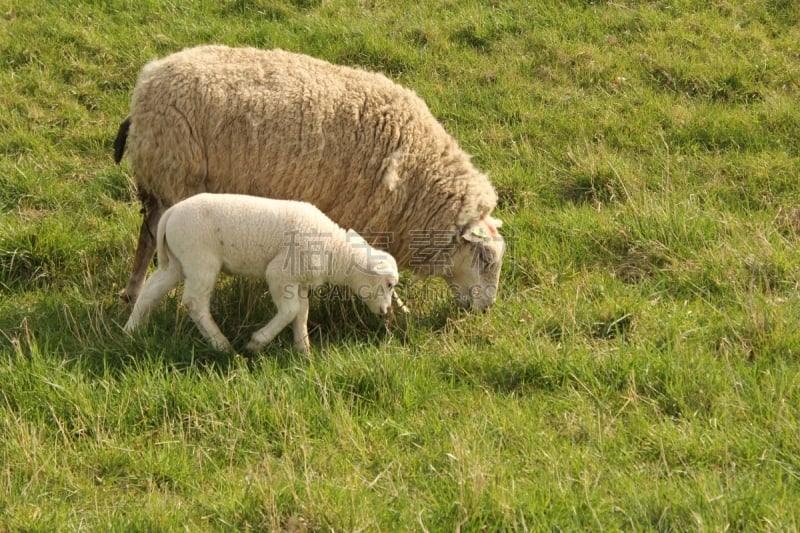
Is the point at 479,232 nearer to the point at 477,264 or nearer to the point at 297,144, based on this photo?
the point at 477,264

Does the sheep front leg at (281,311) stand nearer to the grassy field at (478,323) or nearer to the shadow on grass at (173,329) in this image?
the shadow on grass at (173,329)

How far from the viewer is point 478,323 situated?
5309 millimetres

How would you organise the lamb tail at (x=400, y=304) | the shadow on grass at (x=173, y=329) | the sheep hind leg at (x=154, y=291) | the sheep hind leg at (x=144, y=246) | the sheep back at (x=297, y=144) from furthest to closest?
the sheep hind leg at (x=144, y=246) → the lamb tail at (x=400, y=304) → the sheep back at (x=297, y=144) → the sheep hind leg at (x=154, y=291) → the shadow on grass at (x=173, y=329)

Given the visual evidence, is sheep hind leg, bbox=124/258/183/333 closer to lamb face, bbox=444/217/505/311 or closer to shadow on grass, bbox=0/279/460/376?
shadow on grass, bbox=0/279/460/376

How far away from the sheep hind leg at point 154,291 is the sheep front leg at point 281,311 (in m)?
0.60

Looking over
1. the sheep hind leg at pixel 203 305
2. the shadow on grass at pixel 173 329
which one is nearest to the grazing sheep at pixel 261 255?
the sheep hind leg at pixel 203 305

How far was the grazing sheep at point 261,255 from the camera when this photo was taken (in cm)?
484

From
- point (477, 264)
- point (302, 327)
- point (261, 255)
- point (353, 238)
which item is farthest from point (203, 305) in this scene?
point (477, 264)

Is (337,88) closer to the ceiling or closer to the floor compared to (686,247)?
closer to the ceiling

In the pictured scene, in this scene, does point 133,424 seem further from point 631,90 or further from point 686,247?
point 631,90

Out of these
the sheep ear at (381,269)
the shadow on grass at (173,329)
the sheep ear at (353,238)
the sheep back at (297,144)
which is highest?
the sheep back at (297,144)

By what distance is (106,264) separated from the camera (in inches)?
243

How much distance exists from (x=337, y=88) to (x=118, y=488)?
2840 mm

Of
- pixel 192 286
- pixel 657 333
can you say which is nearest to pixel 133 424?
pixel 192 286
